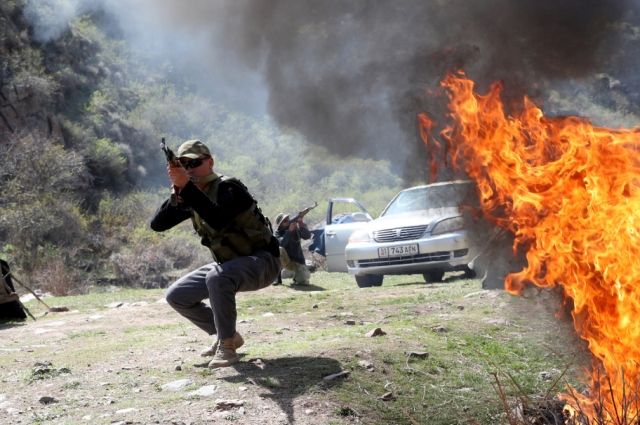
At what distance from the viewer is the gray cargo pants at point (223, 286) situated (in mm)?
4824

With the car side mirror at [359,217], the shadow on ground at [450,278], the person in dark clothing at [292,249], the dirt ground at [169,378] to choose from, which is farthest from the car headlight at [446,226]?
the car side mirror at [359,217]

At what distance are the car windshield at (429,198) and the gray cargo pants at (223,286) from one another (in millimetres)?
3141

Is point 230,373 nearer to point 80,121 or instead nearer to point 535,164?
point 535,164

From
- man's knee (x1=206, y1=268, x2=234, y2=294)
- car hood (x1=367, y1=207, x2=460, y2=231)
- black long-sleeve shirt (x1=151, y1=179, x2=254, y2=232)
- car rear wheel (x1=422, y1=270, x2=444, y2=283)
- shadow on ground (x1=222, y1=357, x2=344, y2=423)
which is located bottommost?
car rear wheel (x1=422, y1=270, x2=444, y2=283)

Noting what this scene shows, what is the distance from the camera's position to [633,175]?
4.68 metres

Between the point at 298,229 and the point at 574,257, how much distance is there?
868cm

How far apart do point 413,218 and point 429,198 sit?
0.91 metres

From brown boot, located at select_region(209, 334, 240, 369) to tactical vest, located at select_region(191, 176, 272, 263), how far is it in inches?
21.9

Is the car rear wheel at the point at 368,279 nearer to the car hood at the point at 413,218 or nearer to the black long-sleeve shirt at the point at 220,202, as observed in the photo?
the car hood at the point at 413,218

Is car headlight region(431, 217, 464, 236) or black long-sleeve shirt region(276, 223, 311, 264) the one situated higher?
car headlight region(431, 217, 464, 236)

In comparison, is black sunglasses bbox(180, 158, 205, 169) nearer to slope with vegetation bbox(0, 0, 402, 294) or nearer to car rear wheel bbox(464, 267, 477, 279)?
car rear wheel bbox(464, 267, 477, 279)

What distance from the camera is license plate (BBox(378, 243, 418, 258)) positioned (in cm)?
1063

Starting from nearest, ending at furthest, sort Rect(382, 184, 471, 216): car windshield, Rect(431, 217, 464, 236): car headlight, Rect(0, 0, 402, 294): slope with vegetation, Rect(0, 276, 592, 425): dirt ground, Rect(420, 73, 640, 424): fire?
Rect(0, 276, 592, 425): dirt ground < Rect(420, 73, 640, 424): fire < Rect(382, 184, 471, 216): car windshield < Rect(431, 217, 464, 236): car headlight < Rect(0, 0, 402, 294): slope with vegetation

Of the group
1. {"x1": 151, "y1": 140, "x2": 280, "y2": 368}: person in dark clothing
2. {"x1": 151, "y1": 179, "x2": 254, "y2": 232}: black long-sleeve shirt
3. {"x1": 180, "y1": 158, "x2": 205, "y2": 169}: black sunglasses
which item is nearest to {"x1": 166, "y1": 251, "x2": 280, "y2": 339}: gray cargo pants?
{"x1": 151, "y1": 140, "x2": 280, "y2": 368}: person in dark clothing
